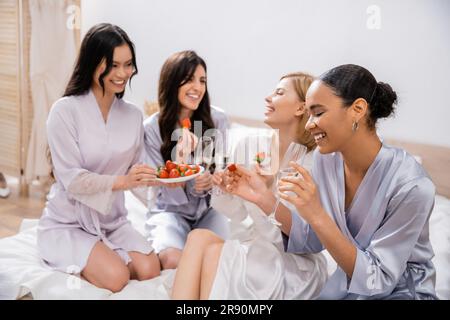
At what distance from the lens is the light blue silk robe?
1131mm

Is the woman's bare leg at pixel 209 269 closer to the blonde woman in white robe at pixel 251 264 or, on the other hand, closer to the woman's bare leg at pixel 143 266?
the blonde woman in white robe at pixel 251 264

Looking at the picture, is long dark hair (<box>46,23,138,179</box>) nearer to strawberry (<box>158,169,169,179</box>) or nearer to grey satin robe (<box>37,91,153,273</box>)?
grey satin robe (<box>37,91,153,273</box>)

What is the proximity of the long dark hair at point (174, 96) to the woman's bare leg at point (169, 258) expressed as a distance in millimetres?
364

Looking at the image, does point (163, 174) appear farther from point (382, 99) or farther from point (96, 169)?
point (382, 99)

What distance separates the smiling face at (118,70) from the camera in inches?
59.7

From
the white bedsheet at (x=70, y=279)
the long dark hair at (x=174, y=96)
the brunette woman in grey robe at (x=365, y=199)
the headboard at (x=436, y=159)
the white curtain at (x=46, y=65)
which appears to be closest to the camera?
the brunette woman in grey robe at (x=365, y=199)

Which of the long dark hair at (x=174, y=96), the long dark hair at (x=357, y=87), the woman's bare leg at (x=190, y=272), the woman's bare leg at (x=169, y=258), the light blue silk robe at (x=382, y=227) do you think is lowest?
the woman's bare leg at (x=169, y=258)

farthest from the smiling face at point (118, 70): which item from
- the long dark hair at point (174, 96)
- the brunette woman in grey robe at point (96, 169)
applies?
the long dark hair at point (174, 96)

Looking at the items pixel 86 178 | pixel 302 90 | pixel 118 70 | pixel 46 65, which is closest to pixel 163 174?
pixel 86 178

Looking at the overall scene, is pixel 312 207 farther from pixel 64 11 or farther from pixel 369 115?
pixel 64 11

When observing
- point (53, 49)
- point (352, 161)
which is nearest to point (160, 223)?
point (352, 161)

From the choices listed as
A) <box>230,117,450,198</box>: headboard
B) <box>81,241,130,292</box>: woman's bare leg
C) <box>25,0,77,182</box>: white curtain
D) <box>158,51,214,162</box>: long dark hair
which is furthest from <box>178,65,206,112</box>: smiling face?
<box>25,0,77,182</box>: white curtain

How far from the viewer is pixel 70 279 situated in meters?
1.49

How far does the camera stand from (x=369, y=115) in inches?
46.7
